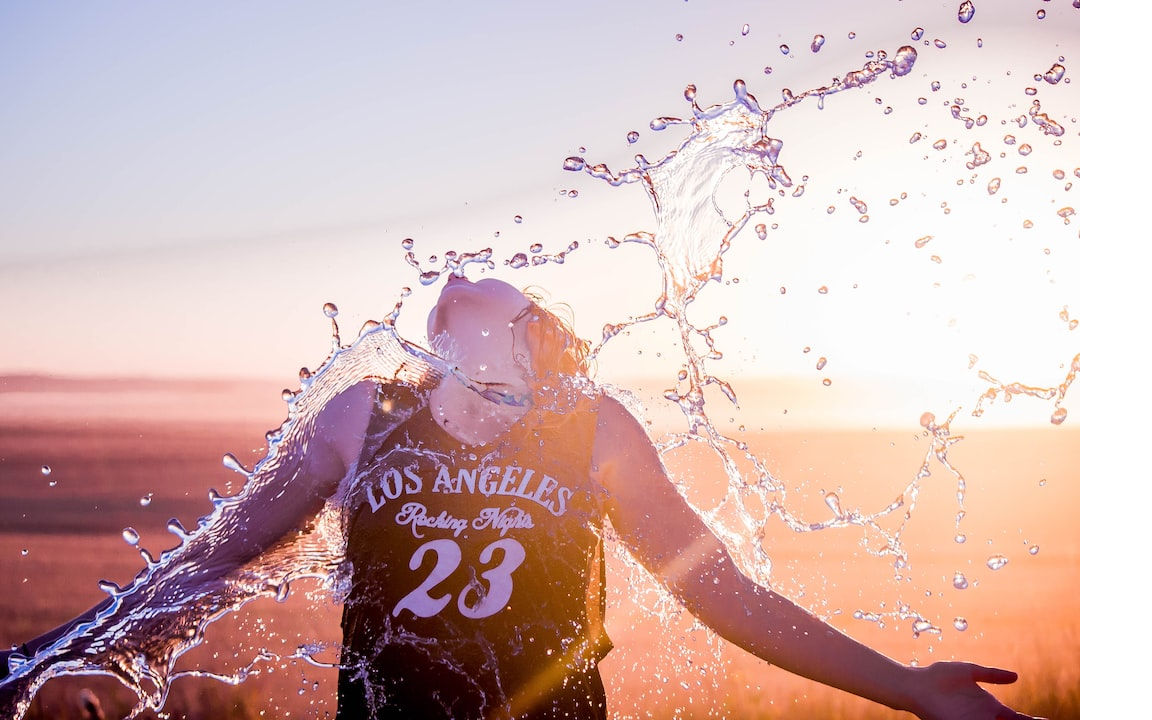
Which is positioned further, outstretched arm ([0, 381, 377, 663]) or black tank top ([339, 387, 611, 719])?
outstretched arm ([0, 381, 377, 663])

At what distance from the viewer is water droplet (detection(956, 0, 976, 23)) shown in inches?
A: 77.0

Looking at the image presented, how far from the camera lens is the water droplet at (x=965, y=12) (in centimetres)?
196

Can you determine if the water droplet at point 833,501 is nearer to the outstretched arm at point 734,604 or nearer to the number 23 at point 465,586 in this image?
the outstretched arm at point 734,604

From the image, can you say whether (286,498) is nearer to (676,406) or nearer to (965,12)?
(676,406)

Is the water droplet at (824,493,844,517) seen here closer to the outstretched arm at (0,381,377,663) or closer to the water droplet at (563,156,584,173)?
the water droplet at (563,156,584,173)

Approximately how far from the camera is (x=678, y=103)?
2016mm

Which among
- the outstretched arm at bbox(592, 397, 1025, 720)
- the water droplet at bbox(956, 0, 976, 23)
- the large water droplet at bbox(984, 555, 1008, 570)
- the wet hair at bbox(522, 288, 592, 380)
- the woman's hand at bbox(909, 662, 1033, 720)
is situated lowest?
the woman's hand at bbox(909, 662, 1033, 720)

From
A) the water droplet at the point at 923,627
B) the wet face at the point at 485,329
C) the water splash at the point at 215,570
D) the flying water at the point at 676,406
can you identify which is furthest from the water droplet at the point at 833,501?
the water splash at the point at 215,570

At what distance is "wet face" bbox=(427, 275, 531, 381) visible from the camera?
152 cm

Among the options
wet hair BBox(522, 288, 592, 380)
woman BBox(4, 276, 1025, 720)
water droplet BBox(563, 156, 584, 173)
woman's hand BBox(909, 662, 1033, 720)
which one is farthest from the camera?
water droplet BBox(563, 156, 584, 173)

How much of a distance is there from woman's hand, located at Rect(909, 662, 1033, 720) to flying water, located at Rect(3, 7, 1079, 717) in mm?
375

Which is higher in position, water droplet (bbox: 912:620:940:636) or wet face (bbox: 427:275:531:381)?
wet face (bbox: 427:275:531:381)

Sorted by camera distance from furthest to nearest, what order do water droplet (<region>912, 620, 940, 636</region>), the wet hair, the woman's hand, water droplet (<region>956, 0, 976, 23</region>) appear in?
water droplet (<region>912, 620, 940, 636</region>) → water droplet (<region>956, 0, 976, 23</region>) → the wet hair → the woman's hand

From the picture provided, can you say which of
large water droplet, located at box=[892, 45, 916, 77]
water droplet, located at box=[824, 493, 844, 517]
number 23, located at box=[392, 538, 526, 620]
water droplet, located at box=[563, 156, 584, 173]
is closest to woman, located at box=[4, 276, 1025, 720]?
number 23, located at box=[392, 538, 526, 620]
